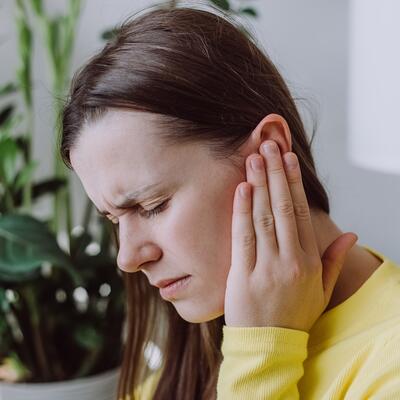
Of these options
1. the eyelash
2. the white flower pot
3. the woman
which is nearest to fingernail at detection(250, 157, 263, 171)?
the woman

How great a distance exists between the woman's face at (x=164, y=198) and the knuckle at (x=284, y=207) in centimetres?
5

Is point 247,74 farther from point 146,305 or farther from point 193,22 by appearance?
point 146,305

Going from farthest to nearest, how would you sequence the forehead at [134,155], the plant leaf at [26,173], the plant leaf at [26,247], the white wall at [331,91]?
the white wall at [331,91] < the plant leaf at [26,173] < the plant leaf at [26,247] < the forehead at [134,155]

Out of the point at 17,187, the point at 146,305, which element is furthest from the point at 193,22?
the point at 17,187

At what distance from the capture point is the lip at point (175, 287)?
794mm

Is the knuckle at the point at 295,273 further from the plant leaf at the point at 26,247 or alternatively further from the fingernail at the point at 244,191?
the plant leaf at the point at 26,247

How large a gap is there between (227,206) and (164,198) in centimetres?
7

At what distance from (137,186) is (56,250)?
65cm

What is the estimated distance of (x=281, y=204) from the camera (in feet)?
2.51

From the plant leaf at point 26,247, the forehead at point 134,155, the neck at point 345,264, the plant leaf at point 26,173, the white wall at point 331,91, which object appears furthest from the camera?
the white wall at point 331,91

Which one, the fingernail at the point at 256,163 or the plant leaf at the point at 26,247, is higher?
the fingernail at the point at 256,163

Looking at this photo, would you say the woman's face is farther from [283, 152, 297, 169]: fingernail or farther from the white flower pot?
the white flower pot

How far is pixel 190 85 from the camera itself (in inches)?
29.8

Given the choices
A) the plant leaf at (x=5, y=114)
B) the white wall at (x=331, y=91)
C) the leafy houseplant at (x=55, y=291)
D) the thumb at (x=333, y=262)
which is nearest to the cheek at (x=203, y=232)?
the thumb at (x=333, y=262)
